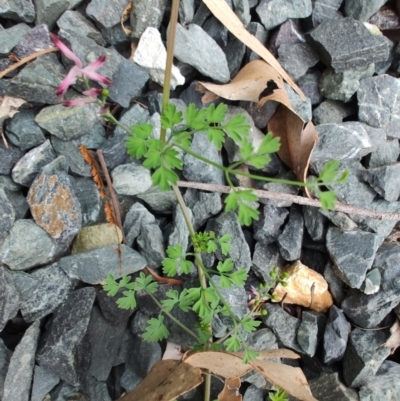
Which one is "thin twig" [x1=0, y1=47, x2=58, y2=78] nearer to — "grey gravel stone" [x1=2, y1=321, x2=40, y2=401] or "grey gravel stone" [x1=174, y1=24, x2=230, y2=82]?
"grey gravel stone" [x1=174, y1=24, x2=230, y2=82]

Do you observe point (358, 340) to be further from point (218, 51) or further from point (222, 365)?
point (218, 51)

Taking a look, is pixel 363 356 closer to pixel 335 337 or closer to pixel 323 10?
pixel 335 337

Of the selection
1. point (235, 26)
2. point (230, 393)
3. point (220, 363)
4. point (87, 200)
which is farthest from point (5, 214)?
point (235, 26)

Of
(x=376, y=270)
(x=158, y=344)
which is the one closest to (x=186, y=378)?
(x=158, y=344)

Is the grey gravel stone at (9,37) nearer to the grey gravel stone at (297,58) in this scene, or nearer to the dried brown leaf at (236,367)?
the grey gravel stone at (297,58)

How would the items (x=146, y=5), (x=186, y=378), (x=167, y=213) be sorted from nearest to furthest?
1. (x=186, y=378)
2. (x=146, y=5)
3. (x=167, y=213)

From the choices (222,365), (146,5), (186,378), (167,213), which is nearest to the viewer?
(186,378)
